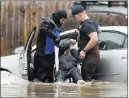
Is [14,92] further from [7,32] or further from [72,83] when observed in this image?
[7,32]

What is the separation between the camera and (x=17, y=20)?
1788 cm

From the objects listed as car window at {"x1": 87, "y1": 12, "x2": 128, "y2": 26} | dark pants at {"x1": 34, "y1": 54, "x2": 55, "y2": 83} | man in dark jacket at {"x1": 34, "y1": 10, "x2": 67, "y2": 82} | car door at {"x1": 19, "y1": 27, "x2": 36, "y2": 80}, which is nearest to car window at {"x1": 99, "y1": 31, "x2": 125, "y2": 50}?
man in dark jacket at {"x1": 34, "y1": 10, "x2": 67, "y2": 82}

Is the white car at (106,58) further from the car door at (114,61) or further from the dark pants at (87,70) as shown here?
the dark pants at (87,70)

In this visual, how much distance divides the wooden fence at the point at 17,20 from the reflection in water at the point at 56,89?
6.92 meters

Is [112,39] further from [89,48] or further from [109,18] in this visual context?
[109,18]

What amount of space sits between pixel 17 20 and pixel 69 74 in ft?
25.5

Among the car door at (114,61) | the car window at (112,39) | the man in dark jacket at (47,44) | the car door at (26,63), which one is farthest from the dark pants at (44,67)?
the car window at (112,39)

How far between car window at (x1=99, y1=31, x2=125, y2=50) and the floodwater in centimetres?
78

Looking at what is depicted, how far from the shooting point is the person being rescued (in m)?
10.3

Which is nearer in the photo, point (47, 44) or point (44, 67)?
point (47, 44)

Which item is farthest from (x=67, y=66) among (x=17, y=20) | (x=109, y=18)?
(x=17, y=20)

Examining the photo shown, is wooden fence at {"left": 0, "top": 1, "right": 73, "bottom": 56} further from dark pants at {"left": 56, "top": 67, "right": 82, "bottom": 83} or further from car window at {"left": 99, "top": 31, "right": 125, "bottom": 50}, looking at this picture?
dark pants at {"left": 56, "top": 67, "right": 82, "bottom": 83}

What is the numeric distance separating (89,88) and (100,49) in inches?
56.3

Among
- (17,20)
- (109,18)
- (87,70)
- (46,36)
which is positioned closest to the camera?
(87,70)
